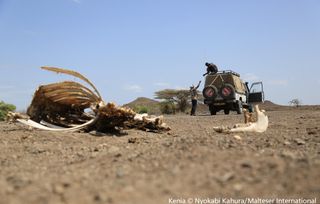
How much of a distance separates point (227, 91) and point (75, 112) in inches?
384

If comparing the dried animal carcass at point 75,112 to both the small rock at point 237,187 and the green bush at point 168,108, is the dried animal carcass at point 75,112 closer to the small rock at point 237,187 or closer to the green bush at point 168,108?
the small rock at point 237,187

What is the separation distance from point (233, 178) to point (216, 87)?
14.7 m

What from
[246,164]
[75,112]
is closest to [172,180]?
[246,164]

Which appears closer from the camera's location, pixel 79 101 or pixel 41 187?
pixel 41 187

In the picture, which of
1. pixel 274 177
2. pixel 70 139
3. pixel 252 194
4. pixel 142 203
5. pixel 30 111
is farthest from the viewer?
pixel 30 111

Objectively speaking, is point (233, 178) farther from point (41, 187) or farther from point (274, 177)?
point (41, 187)

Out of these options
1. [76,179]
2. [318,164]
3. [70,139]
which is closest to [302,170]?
[318,164]

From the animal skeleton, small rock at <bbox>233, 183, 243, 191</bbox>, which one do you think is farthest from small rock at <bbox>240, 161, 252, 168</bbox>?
the animal skeleton

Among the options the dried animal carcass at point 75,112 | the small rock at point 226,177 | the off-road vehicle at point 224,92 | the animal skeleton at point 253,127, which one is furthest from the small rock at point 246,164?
the off-road vehicle at point 224,92

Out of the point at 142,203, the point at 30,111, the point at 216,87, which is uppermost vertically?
the point at 216,87

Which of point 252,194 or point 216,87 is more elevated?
point 216,87

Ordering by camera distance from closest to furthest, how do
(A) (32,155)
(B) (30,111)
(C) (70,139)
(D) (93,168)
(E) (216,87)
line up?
(D) (93,168), (A) (32,155), (C) (70,139), (B) (30,111), (E) (216,87)

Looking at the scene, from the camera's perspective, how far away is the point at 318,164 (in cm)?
252

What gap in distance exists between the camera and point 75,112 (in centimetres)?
702
